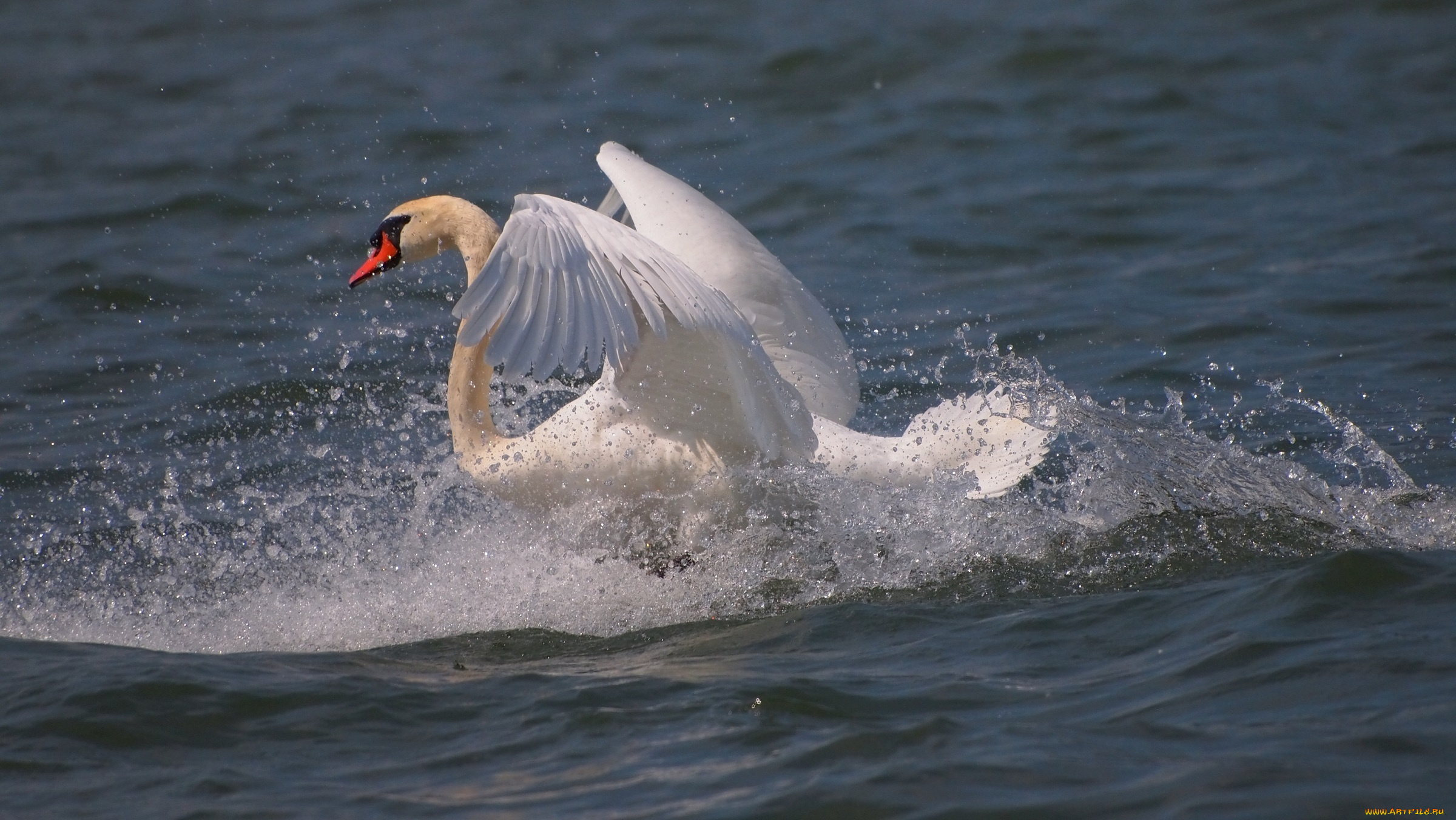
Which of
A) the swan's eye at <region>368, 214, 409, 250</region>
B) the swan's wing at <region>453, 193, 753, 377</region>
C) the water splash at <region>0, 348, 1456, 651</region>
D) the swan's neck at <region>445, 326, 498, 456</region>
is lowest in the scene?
the water splash at <region>0, 348, 1456, 651</region>

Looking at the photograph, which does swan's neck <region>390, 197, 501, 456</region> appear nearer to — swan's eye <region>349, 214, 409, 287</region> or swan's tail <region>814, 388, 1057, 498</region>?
swan's eye <region>349, 214, 409, 287</region>

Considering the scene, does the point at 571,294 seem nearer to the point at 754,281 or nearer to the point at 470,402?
the point at 470,402

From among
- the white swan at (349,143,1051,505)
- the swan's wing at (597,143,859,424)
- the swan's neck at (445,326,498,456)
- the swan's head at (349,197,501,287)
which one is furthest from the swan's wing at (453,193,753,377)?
the swan's wing at (597,143,859,424)

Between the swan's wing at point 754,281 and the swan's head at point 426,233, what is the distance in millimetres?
623

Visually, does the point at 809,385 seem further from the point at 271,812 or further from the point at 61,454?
the point at 61,454

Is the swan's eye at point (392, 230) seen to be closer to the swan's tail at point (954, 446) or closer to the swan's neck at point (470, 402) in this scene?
the swan's neck at point (470, 402)

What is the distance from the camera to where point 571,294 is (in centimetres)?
425

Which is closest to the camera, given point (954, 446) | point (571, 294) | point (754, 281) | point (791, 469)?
point (571, 294)

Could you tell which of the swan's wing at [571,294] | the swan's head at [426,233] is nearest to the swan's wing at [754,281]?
the swan's head at [426,233]

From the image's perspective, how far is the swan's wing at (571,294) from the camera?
416 cm

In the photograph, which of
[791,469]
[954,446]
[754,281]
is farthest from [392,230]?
[954,446]

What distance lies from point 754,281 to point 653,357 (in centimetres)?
108

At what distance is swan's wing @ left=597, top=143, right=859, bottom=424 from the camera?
5.80m

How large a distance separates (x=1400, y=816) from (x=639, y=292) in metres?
2.32
